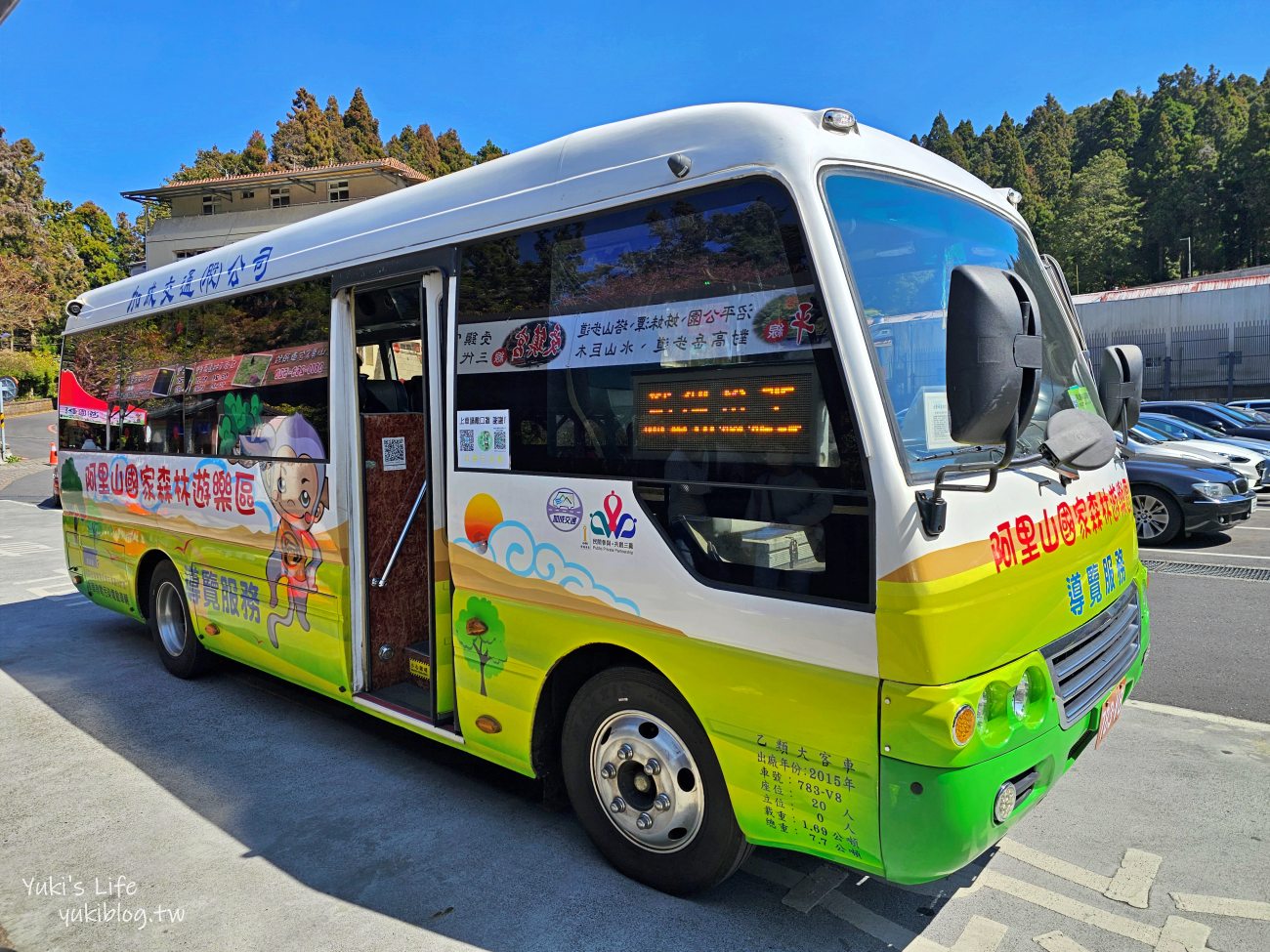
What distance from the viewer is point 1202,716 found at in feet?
15.7

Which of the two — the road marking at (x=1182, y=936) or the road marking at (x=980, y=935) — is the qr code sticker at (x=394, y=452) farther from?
the road marking at (x=1182, y=936)

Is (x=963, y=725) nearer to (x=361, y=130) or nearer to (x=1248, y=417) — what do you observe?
(x=1248, y=417)

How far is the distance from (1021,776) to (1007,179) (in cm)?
9538

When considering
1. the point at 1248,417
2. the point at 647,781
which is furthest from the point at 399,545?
the point at 1248,417

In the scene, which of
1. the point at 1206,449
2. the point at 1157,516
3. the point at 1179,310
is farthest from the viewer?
the point at 1179,310

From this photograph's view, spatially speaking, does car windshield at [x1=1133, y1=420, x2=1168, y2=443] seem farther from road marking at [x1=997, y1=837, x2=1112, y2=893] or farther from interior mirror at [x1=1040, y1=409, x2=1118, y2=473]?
interior mirror at [x1=1040, y1=409, x2=1118, y2=473]

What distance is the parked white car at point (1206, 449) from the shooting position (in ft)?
37.7

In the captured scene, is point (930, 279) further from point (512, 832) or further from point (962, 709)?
point (512, 832)

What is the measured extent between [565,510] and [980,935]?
215cm

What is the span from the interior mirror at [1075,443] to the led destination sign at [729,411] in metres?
0.83

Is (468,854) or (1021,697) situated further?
(468,854)

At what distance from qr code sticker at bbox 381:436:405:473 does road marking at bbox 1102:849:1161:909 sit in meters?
3.85

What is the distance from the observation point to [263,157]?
7588cm

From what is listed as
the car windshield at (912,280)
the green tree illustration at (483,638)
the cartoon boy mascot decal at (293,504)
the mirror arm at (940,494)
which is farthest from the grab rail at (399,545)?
the mirror arm at (940,494)
